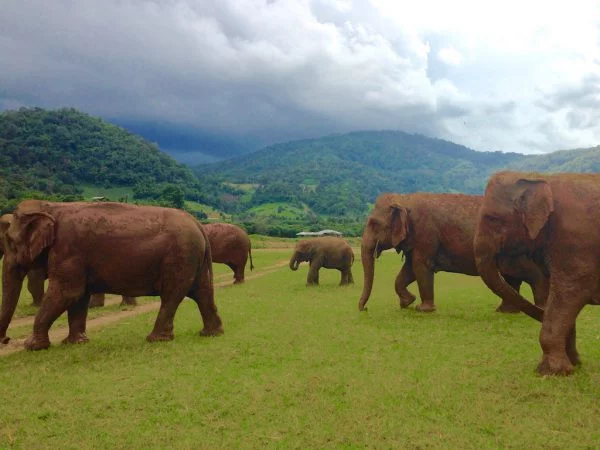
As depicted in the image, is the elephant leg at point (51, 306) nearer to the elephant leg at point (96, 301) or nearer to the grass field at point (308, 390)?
the grass field at point (308, 390)

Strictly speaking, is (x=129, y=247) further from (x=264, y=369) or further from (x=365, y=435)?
(x=365, y=435)

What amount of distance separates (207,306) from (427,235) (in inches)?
222

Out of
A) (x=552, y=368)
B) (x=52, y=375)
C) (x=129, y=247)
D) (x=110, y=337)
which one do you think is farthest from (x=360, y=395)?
(x=110, y=337)

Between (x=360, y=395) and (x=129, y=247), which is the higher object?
(x=129, y=247)

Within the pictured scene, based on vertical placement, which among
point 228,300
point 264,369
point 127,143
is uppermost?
point 127,143

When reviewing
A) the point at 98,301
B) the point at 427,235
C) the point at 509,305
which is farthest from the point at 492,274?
the point at 98,301

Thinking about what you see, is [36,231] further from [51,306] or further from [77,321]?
[77,321]

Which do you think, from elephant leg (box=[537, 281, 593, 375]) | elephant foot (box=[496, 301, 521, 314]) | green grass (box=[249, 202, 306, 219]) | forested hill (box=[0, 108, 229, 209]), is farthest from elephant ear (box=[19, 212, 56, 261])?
green grass (box=[249, 202, 306, 219])

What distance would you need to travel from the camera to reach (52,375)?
723cm

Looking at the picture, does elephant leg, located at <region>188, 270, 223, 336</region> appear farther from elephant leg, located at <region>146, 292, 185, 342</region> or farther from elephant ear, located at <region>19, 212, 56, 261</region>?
elephant ear, located at <region>19, 212, 56, 261</region>

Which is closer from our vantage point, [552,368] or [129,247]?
[552,368]

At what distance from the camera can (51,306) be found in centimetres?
871

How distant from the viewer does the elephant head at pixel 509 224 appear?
263 inches

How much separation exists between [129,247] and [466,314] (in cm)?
812
